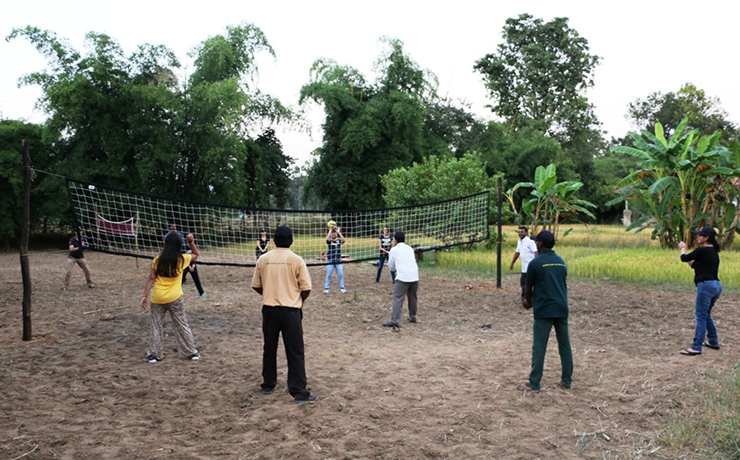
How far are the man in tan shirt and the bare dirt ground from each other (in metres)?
0.27

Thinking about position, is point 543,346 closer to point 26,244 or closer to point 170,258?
point 170,258

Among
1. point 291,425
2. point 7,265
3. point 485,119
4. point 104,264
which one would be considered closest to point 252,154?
point 104,264

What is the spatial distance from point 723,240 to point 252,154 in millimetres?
20272

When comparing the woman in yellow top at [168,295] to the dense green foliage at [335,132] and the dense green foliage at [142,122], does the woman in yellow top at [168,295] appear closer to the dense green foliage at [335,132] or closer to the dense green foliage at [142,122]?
the dense green foliage at [335,132]

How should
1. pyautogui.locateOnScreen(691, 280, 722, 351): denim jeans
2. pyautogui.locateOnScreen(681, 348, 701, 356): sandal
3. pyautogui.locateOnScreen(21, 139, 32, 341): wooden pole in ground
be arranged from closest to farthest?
pyautogui.locateOnScreen(691, 280, 722, 351): denim jeans, pyautogui.locateOnScreen(681, 348, 701, 356): sandal, pyautogui.locateOnScreen(21, 139, 32, 341): wooden pole in ground

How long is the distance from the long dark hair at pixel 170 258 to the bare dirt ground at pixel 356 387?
106 centimetres

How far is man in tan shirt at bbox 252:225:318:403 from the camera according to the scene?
484 cm

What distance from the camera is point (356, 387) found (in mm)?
5266

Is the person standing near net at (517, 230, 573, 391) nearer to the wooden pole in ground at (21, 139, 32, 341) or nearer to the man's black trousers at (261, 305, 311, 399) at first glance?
the man's black trousers at (261, 305, 311, 399)

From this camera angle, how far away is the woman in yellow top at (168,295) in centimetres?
592

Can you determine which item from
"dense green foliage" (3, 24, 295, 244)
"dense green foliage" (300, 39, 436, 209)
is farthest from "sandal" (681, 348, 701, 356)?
"dense green foliage" (300, 39, 436, 209)

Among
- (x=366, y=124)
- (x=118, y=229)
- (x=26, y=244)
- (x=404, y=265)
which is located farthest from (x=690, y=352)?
(x=366, y=124)

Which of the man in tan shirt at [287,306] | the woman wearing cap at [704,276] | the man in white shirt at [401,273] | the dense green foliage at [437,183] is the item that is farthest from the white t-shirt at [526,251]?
the dense green foliage at [437,183]

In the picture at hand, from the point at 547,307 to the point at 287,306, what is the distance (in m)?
2.39
